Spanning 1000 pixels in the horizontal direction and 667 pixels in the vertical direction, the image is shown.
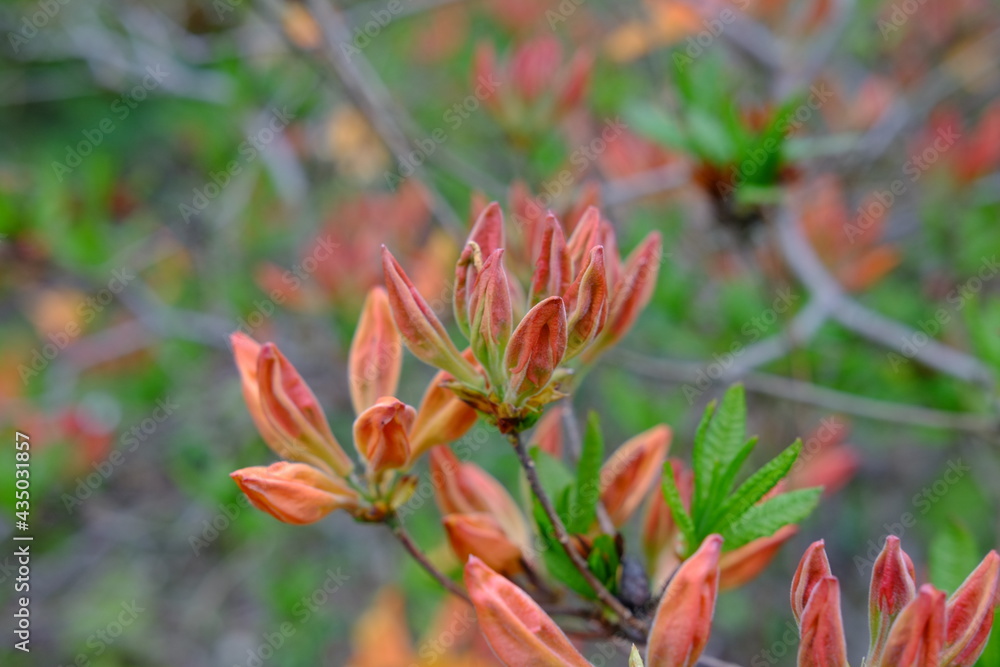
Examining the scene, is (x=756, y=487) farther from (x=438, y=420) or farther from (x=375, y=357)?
(x=375, y=357)

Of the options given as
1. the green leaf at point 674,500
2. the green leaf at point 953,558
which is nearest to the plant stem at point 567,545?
the green leaf at point 674,500

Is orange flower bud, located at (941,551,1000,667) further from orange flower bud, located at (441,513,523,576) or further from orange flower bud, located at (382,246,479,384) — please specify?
orange flower bud, located at (382,246,479,384)

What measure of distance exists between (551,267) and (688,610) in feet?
1.28

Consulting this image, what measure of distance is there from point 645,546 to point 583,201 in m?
0.55

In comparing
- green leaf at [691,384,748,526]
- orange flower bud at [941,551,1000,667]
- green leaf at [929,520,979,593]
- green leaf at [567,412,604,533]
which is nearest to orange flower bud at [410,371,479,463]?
green leaf at [567,412,604,533]

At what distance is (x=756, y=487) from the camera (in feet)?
2.91

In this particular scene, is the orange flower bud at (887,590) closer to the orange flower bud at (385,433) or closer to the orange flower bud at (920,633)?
the orange flower bud at (920,633)

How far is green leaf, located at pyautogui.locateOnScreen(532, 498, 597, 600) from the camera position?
96 cm

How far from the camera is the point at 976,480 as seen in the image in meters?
2.92

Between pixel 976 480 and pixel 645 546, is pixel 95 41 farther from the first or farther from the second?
pixel 976 480

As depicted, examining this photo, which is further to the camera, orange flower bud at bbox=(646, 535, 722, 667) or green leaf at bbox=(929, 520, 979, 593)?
green leaf at bbox=(929, 520, 979, 593)

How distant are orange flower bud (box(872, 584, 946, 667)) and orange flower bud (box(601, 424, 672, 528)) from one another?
0.35 m

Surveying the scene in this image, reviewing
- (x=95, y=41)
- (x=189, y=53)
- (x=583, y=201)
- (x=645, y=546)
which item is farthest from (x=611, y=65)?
(x=645, y=546)

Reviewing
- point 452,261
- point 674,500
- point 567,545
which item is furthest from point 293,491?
point 452,261
